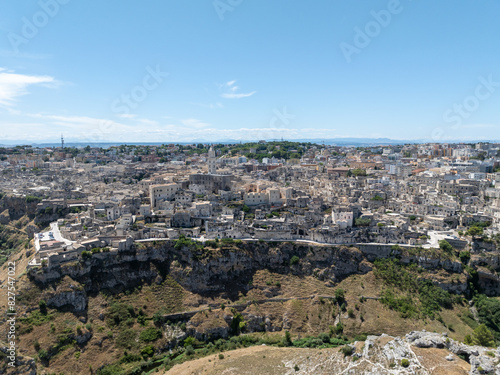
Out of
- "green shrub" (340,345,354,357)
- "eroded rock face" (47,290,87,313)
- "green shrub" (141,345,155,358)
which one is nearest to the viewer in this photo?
"green shrub" (340,345,354,357)

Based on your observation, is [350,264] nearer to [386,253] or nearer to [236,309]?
[386,253]

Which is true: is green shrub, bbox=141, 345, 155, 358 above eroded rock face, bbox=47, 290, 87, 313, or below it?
below

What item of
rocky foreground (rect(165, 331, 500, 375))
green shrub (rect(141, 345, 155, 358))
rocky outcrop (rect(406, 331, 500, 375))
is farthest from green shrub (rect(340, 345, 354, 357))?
green shrub (rect(141, 345, 155, 358))

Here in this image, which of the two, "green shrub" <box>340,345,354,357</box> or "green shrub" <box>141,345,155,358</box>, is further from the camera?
"green shrub" <box>141,345,155,358</box>

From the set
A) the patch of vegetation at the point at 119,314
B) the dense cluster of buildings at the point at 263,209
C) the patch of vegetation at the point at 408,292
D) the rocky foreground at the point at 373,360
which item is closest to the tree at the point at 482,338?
the patch of vegetation at the point at 408,292

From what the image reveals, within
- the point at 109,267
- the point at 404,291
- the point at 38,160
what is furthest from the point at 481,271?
the point at 38,160

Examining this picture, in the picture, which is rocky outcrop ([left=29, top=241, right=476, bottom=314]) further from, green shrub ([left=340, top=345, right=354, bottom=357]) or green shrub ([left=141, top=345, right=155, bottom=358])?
green shrub ([left=340, top=345, right=354, bottom=357])

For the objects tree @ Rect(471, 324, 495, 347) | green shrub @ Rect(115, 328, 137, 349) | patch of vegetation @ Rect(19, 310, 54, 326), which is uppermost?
patch of vegetation @ Rect(19, 310, 54, 326)

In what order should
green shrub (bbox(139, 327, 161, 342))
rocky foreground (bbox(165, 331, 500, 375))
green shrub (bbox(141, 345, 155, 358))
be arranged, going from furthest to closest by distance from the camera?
green shrub (bbox(139, 327, 161, 342))
green shrub (bbox(141, 345, 155, 358))
rocky foreground (bbox(165, 331, 500, 375))

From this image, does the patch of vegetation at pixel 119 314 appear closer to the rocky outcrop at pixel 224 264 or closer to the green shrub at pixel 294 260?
the rocky outcrop at pixel 224 264
